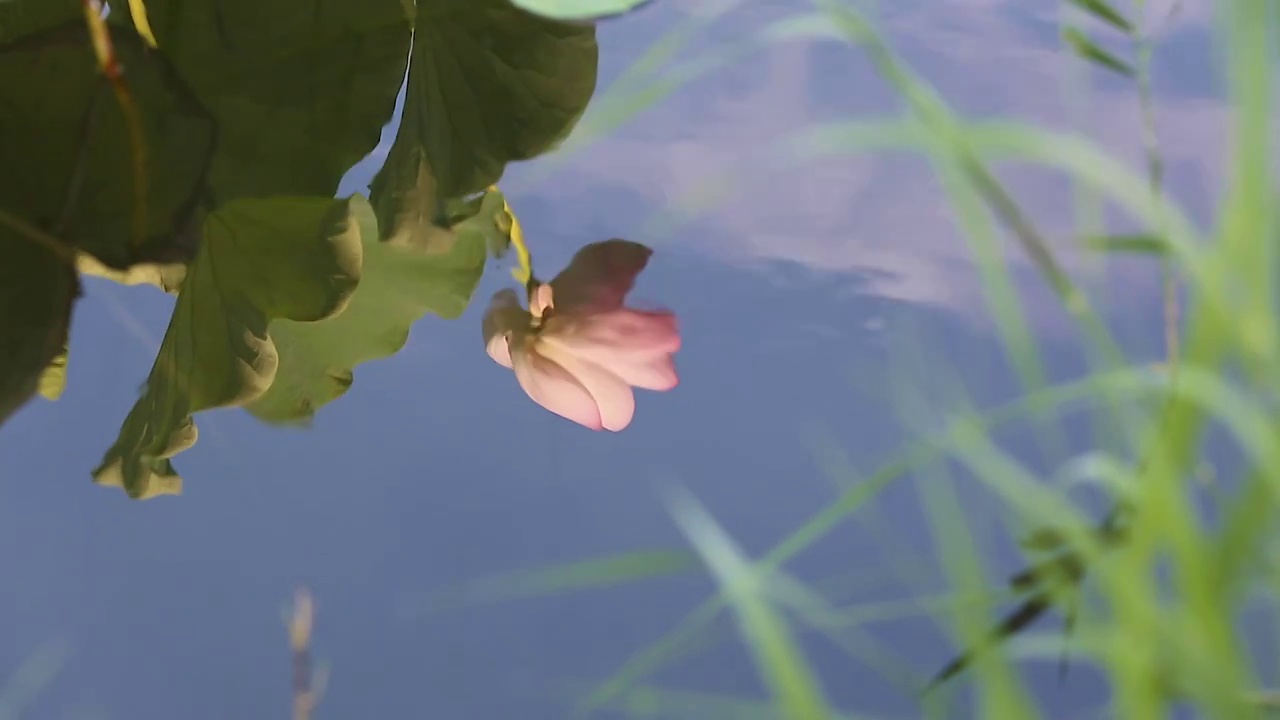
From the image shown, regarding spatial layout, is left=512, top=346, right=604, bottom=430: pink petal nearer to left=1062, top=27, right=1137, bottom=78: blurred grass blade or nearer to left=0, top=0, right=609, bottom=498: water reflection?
left=0, top=0, right=609, bottom=498: water reflection

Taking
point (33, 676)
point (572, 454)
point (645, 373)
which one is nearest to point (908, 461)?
point (645, 373)

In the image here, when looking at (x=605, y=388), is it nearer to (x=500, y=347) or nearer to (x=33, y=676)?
(x=500, y=347)

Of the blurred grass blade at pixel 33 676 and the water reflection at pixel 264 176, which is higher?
the water reflection at pixel 264 176

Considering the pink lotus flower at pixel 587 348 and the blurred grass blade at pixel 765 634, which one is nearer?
the blurred grass blade at pixel 765 634

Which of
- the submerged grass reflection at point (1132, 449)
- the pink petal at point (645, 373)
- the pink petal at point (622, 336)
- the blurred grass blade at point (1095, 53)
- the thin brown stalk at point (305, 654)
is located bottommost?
the thin brown stalk at point (305, 654)

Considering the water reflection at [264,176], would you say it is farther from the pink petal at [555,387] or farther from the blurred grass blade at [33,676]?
→ the blurred grass blade at [33,676]

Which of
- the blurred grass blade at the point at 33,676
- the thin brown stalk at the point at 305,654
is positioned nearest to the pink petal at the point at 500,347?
the thin brown stalk at the point at 305,654

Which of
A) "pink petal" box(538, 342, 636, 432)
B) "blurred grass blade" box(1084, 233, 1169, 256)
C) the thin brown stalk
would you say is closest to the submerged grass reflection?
"blurred grass blade" box(1084, 233, 1169, 256)
